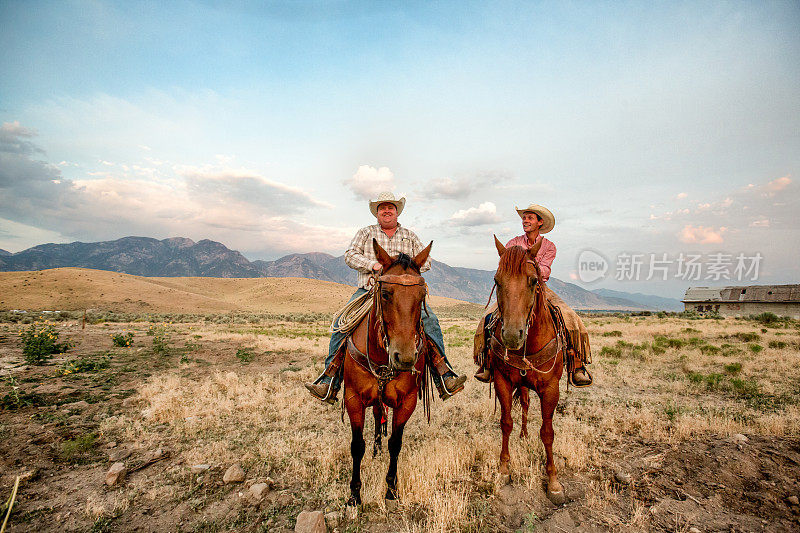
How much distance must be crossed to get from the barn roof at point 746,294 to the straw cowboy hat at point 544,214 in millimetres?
60055

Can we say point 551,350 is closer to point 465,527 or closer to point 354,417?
point 465,527

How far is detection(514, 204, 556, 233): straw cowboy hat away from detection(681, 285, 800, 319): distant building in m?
58.6

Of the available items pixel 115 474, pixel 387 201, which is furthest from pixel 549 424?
pixel 115 474

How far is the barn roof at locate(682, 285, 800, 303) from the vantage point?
43588mm

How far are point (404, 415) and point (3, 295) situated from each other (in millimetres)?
78074

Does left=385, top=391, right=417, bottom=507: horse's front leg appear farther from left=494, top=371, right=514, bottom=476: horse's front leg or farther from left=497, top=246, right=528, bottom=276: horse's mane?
left=497, top=246, right=528, bottom=276: horse's mane

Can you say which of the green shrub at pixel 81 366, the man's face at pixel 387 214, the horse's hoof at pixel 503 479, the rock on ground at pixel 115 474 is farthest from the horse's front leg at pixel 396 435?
the green shrub at pixel 81 366

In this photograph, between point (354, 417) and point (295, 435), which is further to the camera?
point (295, 435)

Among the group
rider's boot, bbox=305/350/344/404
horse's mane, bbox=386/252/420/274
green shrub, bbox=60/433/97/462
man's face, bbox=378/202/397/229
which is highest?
man's face, bbox=378/202/397/229

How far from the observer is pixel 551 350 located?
4.95m

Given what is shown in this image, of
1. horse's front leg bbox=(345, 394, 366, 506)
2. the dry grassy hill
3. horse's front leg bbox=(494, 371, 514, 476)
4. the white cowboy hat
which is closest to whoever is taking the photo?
horse's front leg bbox=(345, 394, 366, 506)

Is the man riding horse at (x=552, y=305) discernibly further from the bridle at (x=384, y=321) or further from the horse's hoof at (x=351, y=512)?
the horse's hoof at (x=351, y=512)

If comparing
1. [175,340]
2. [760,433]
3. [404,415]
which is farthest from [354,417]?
[175,340]

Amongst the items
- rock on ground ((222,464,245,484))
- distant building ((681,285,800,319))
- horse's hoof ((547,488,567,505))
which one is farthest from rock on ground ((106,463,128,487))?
distant building ((681,285,800,319))
